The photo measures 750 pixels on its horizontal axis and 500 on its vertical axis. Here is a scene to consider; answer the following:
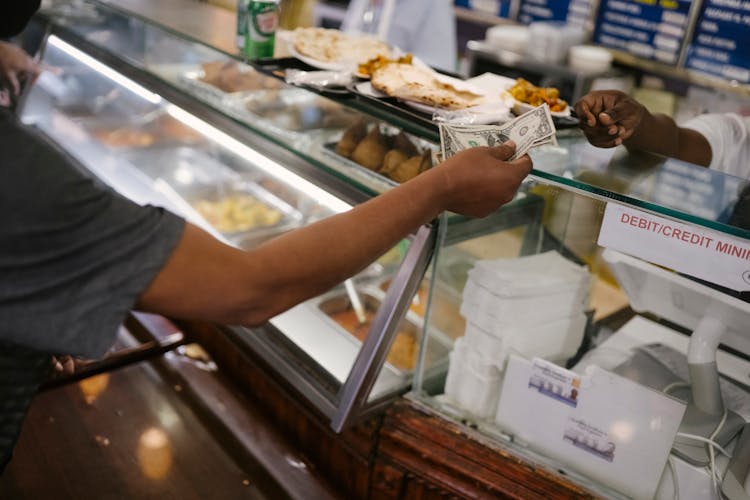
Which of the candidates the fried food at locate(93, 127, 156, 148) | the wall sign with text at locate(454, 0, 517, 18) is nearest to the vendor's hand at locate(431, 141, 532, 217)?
the fried food at locate(93, 127, 156, 148)

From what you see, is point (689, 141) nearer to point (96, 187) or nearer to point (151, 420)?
point (96, 187)

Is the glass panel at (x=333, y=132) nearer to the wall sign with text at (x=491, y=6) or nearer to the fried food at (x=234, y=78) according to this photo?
the fried food at (x=234, y=78)

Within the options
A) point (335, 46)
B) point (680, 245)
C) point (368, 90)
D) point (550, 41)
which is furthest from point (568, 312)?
point (550, 41)

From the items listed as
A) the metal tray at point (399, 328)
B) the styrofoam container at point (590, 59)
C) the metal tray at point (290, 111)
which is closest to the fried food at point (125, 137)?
the metal tray at point (290, 111)

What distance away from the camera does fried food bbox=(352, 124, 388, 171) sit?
1.92 metres

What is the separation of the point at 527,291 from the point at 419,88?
2.02ft

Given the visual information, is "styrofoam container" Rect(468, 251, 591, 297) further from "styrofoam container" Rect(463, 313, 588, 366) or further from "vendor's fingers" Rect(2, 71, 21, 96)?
"vendor's fingers" Rect(2, 71, 21, 96)

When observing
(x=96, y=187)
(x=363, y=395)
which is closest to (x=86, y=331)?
(x=96, y=187)

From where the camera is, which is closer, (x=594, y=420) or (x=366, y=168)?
(x=594, y=420)

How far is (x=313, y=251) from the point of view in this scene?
3.74ft

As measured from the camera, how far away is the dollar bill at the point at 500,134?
4.45ft

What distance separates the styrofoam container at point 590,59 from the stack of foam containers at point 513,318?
3.32 meters

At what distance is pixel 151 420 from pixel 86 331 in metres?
1.17

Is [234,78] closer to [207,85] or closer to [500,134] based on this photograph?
[207,85]
